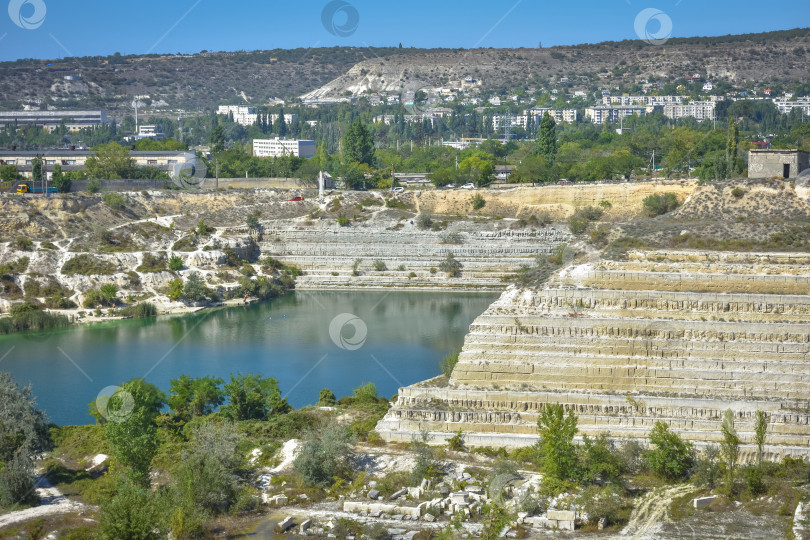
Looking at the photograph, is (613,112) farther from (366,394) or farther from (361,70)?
(366,394)

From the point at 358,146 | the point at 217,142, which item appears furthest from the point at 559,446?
the point at 217,142

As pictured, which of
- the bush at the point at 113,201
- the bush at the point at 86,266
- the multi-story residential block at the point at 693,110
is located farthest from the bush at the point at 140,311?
the multi-story residential block at the point at 693,110

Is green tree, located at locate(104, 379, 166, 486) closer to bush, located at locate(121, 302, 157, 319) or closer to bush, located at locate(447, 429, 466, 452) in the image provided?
bush, located at locate(447, 429, 466, 452)

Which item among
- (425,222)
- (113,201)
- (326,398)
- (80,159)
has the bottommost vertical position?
(326,398)

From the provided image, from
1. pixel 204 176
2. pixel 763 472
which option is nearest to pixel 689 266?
pixel 763 472

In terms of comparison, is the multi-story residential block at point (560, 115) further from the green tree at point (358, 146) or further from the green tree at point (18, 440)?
the green tree at point (18, 440)

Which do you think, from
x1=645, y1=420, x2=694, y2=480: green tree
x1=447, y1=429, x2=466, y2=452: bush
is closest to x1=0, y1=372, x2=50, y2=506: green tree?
x1=447, y1=429, x2=466, y2=452: bush
